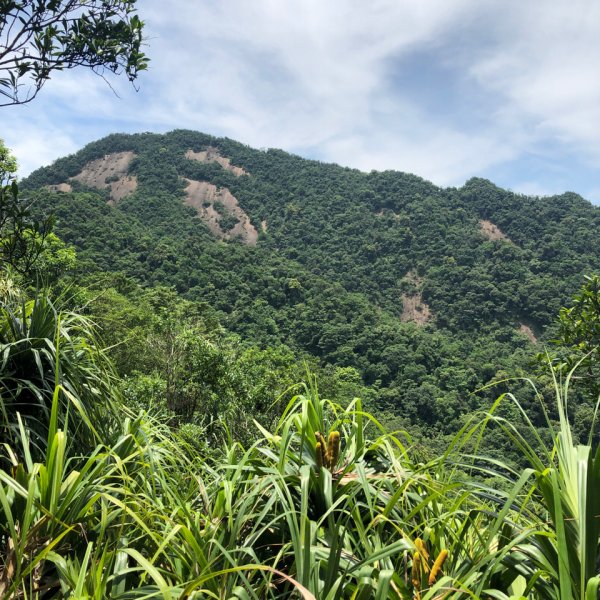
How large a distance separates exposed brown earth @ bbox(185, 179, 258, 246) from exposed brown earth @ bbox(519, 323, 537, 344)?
120 ft

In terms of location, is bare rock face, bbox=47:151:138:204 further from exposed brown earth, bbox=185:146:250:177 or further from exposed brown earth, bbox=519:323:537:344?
exposed brown earth, bbox=519:323:537:344

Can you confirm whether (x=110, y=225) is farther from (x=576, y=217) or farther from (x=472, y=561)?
(x=576, y=217)

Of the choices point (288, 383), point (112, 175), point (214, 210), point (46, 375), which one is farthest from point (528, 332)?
point (112, 175)

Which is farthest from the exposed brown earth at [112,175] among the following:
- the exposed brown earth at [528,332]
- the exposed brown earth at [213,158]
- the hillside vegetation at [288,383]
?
the exposed brown earth at [528,332]

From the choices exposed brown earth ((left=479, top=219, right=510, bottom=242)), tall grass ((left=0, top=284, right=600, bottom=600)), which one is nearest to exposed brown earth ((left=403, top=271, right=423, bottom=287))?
exposed brown earth ((left=479, top=219, right=510, bottom=242))

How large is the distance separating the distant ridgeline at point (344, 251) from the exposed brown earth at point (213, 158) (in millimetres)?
368

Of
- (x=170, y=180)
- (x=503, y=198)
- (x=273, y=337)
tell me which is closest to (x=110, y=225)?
(x=273, y=337)

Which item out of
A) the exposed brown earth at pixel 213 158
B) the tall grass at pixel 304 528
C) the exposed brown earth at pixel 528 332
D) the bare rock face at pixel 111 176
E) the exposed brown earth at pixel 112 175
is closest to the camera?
the tall grass at pixel 304 528

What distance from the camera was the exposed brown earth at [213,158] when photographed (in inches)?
3204

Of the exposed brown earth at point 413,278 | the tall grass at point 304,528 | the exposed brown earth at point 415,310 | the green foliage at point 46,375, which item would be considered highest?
the exposed brown earth at point 413,278

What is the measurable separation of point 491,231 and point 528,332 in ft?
71.7

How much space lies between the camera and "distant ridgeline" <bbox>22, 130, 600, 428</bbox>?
1406 inches

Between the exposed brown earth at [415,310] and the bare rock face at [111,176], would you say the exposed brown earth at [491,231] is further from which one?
the bare rock face at [111,176]

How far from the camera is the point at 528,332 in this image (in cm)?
4662
